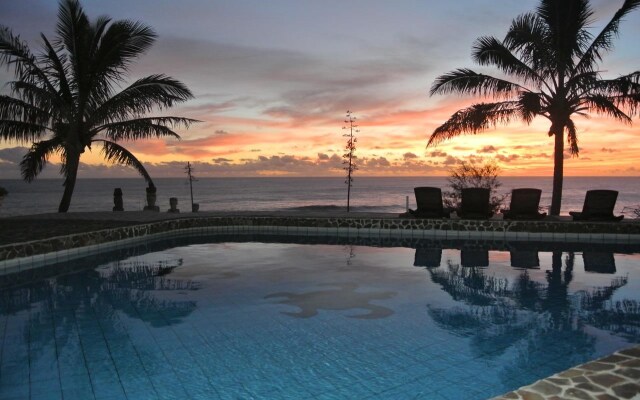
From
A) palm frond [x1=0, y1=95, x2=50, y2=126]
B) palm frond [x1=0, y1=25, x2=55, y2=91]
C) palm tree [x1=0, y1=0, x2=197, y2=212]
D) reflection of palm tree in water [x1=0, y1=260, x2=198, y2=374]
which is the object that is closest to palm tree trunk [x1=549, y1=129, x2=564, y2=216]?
palm tree [x1=0, y1=0, x2=197, y2=212]

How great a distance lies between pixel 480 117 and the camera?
51.7 feet

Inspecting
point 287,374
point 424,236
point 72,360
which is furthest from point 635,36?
point 72,360

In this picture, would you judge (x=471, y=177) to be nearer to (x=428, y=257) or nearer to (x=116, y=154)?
(x=428, y=257)

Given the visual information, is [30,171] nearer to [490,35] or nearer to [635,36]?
[490,35]

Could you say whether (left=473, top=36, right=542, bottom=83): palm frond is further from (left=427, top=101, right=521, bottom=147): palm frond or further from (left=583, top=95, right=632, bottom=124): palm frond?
(left=583, top=95, right=632, bottom=124): palm frond

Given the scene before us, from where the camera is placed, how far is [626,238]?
13.3 m

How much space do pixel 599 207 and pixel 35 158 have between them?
1710 cm

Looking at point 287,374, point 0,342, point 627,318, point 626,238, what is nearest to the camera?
point 287,374

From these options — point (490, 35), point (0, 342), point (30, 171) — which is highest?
point (490, 35)

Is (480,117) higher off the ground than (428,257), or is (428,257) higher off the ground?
(480,117)

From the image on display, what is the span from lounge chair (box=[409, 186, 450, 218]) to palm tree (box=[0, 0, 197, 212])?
7780mm

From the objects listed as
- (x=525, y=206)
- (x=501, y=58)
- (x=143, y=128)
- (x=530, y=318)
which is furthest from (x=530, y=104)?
(x=143, y=128)

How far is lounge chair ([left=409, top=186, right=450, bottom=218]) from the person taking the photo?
576 inches

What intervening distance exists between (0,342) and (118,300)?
6.63 feet
